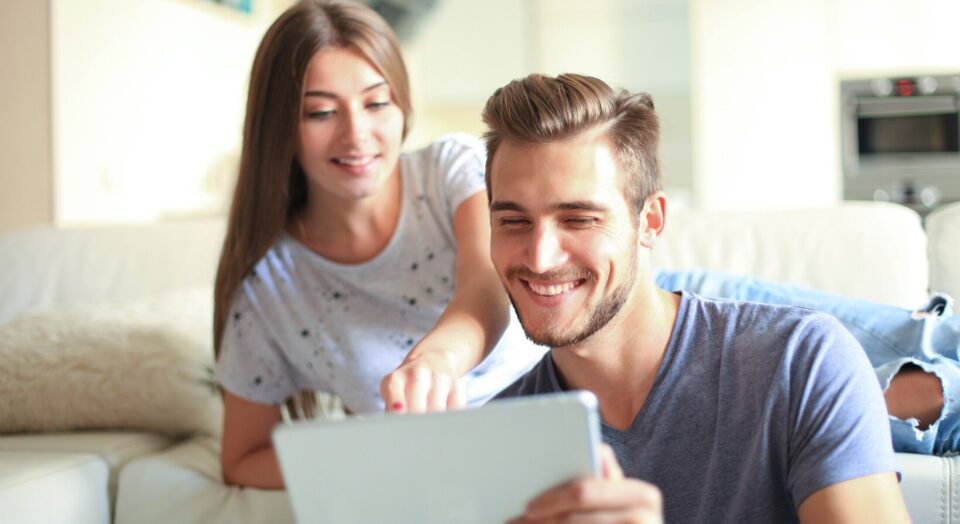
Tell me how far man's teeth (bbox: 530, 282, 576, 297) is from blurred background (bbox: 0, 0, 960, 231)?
276 cm

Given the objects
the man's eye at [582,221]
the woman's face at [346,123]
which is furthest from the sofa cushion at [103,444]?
the man's eye at [582,221]

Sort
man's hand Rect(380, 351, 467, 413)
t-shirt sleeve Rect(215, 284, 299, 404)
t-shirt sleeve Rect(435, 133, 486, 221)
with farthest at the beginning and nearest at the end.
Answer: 1. t-shirt sleeve Rect(215, 284, 299, 404)
2. t-shirt sleeve Rect(435, 133, 486, 221)
3. man's hand Rect(380, 351, 467, 413)

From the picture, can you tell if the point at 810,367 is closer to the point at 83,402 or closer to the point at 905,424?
the point at 905,424

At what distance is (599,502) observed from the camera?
0.79 metres

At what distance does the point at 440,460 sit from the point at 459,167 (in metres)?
0.97

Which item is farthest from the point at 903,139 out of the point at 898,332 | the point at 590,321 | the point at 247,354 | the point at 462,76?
the point at 590,321

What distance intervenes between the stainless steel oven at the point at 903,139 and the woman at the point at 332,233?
3.68 metres

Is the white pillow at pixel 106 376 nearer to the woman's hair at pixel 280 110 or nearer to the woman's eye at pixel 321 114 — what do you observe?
the woman's hair at pixel 280 110

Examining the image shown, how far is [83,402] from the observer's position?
2.04m

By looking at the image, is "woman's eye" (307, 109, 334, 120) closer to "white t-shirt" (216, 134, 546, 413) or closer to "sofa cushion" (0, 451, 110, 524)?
"white t-shirt" (216, 134, 546, 413)

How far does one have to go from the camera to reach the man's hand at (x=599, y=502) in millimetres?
780

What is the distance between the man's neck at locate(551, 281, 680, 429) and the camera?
121cm

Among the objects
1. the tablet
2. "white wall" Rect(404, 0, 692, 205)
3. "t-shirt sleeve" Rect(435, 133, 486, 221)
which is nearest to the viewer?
the tablet

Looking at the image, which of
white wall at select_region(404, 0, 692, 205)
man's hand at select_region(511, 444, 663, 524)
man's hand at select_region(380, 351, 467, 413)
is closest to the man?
man's hand at select_region(380, 351, 467, 413)
